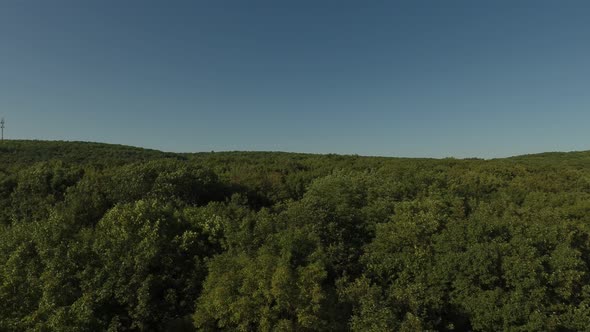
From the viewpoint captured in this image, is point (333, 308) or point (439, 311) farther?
point (439, 311)

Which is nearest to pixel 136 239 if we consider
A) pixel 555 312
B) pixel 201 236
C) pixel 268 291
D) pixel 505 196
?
pixel 201 236

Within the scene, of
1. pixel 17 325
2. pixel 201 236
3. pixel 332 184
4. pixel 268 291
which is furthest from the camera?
pixel 332 184

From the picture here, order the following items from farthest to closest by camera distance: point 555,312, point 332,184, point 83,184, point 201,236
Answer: point 332,184, point 83,184, point 201,236, point 555,312

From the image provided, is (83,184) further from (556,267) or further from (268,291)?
(556,267)

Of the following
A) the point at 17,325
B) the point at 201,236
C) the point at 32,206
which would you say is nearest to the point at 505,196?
the point at 201,236

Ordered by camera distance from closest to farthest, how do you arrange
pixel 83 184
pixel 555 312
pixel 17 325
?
pixel 17 325 < pixel 555 312 < pixel 83 184

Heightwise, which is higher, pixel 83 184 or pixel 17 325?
pixel 83 184

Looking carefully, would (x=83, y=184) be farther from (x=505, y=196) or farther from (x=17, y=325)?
(x=505, y=196)

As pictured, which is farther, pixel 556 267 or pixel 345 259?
pixel 345 259

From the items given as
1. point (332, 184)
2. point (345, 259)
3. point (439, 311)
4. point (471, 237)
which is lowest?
point (439, 311)
